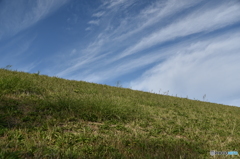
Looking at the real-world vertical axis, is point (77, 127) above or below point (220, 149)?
above

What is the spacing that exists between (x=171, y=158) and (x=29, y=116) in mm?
3765

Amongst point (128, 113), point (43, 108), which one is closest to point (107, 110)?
point (128, 113)

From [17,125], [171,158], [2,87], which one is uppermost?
[2,87]

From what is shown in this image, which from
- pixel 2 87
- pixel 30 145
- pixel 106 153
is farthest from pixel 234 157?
pixel 2 87

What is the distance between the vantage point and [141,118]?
684cm

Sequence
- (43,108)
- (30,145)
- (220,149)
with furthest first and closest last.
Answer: (43,108) < (220,149) < (30,145)

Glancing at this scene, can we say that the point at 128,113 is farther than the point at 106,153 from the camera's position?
Yes

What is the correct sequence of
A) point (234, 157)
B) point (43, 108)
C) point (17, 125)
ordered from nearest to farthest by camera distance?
point (234, 157) < point (17, 125) < point (43, 108)

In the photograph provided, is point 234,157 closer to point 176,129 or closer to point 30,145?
point 176,129

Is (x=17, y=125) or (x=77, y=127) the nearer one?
(x=17, y=125)

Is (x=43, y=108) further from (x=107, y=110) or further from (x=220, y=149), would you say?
(x=220, y=149)

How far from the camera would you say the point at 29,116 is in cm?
512

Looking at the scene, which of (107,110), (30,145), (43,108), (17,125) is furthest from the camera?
(107,110)

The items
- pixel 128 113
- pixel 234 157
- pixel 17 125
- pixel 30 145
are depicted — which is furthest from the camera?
pixel 128 113
